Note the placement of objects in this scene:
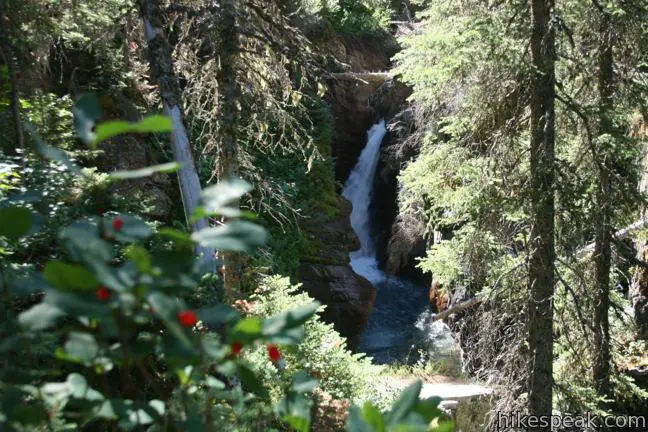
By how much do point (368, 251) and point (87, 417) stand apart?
17.6 meters

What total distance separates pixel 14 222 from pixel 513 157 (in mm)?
6116

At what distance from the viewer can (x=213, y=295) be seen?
5.42 meters

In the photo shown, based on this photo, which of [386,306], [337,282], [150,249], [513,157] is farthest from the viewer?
[386,306]

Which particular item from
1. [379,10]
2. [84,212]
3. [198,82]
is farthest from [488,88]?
[379,10]

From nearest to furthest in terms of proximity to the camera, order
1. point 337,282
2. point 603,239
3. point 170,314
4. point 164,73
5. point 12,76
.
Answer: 1. point 170,314
2. point 12,76
3. point 164,73
4. point 603,239
5. point 337,282

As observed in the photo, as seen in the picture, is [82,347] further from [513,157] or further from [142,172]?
[513,157]

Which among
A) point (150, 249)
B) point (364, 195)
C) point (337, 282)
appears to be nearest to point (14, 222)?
point (150, 249)

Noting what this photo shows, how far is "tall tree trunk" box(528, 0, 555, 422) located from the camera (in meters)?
5.95

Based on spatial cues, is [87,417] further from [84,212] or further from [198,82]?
[198,82]

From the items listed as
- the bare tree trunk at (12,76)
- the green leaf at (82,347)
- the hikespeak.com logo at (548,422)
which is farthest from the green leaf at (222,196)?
the hikespeak.com logo at (548,422)

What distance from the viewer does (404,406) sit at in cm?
99

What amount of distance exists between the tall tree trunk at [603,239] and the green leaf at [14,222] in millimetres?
6780

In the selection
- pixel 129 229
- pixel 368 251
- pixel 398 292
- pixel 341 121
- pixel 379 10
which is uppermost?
pixel 379 10

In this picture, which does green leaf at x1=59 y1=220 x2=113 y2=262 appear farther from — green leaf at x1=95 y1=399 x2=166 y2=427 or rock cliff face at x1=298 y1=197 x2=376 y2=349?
rock cliff face at x1=298 y1=197 x2=376 y2=349
